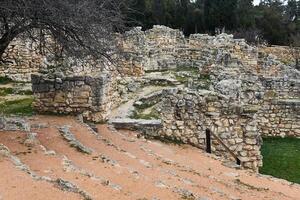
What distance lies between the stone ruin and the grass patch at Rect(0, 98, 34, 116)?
2.65ft

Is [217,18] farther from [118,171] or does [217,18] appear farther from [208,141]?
[118,171]

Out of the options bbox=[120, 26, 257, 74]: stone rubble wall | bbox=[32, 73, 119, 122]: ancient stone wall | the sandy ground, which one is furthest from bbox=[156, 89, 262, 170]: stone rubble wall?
bbox=[120, 26, 257, 74]: stone rubble wall

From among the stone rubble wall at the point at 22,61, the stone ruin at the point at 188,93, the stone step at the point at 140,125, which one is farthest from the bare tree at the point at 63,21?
the stone rubble wall at the point at 22,61

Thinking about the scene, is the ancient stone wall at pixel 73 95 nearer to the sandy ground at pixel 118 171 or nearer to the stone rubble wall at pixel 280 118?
the sandy ground at pixel 118 171

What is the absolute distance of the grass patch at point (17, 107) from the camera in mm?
16766

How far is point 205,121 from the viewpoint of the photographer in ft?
52.3

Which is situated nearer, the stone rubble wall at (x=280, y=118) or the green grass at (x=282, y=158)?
the green grass at (x=282, y=158)

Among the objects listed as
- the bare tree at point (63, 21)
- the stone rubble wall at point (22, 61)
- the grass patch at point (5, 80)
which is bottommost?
the grass patch at point (5, 80)

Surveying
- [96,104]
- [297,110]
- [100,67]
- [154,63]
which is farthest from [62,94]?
[154,63]

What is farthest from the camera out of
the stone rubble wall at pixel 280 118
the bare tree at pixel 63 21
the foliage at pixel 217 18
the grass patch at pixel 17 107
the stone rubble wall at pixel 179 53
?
the foliage at pixel 217 18

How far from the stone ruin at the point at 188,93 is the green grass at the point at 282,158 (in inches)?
24.3

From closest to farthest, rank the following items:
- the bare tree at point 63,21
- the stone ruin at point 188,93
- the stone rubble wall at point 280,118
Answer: the bare tree at point 63,21
the stone ruin at point 188,93
the stone rubble wall at point 280,118

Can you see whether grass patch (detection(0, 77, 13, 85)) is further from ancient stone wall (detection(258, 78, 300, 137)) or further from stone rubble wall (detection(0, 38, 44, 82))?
ancient stone wall (detection(258, 78, 300, 137))

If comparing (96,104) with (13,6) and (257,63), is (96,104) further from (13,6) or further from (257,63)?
(257,63)
